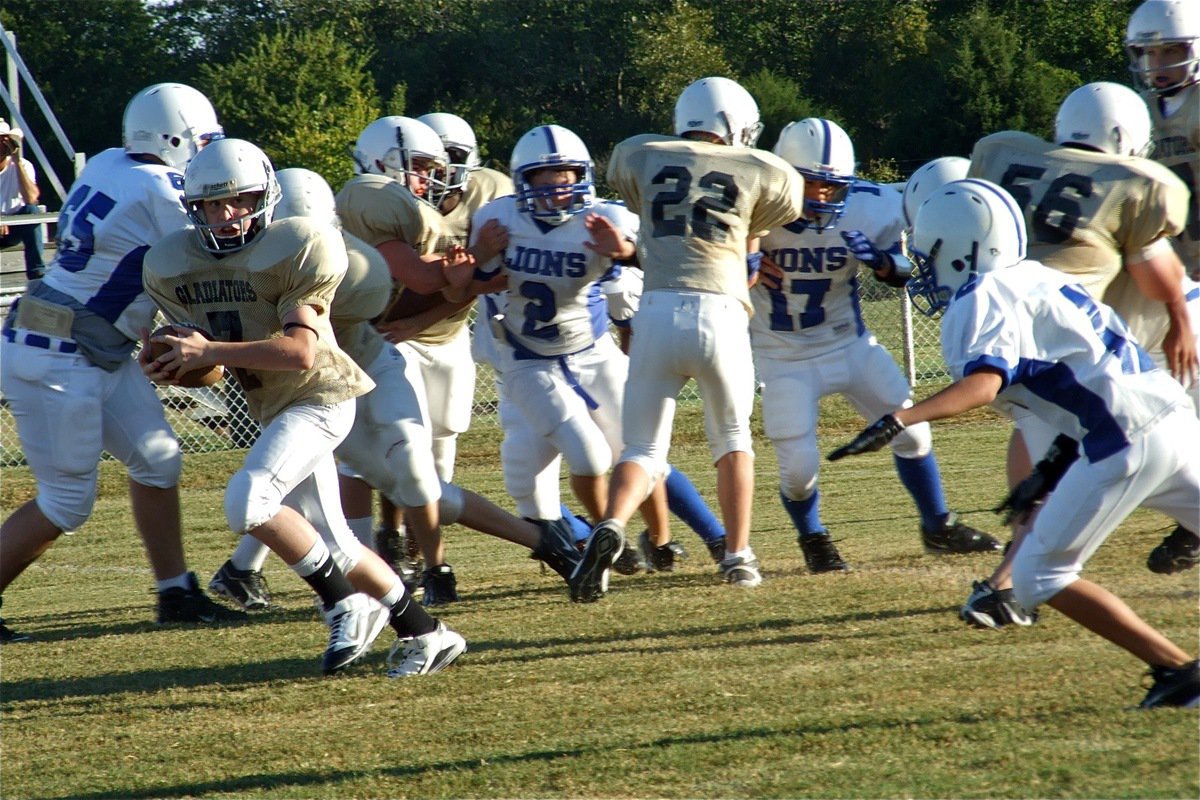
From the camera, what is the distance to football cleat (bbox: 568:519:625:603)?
5.45m

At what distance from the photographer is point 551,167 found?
240 inches

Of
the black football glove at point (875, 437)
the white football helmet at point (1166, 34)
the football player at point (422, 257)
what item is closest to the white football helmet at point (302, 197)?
the football player at point (422, 257)

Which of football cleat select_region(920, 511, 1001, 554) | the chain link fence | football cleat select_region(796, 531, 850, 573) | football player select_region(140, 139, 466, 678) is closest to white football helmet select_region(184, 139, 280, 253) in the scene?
football player select_region(140, 139, 466, 678)

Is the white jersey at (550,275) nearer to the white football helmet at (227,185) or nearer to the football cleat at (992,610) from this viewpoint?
the white football helmet at (227,185)

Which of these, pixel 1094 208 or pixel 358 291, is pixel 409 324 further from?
pixel 1094 208

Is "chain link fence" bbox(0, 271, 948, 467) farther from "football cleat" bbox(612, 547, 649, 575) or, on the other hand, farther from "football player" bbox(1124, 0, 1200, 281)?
"football player" bbox(1124, 0, 1200, 281)

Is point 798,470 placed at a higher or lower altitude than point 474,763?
lower

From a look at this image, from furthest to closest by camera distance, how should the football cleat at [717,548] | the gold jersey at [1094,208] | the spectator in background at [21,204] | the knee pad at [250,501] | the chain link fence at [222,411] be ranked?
the chain link fence at [222,411], the spectator in background at [21,204], the football cleat at [717,548], the gold jersey at [1094,208], the knee pad at [250,501]

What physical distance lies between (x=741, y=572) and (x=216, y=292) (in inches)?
95.0

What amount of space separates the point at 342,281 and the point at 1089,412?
2.61m

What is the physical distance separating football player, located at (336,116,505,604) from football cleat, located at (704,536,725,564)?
1193 mm

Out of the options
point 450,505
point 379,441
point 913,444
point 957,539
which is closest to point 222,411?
point 450,505

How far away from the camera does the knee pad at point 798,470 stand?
6.34m

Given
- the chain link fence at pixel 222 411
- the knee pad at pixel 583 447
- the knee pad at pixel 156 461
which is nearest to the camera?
the knee pad at pixel 156 461
